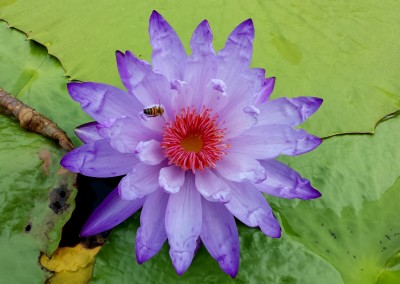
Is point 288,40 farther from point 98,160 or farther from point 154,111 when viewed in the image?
point 98,160

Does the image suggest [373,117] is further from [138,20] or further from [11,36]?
[11,36]

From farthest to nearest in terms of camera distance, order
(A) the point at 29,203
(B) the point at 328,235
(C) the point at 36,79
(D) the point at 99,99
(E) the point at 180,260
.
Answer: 1. (C) the point at 36,79
2. (B) the point at 328,235
3. (A) the point at 29,203
4. (D) the point at 99,99
5. (E) the point at 180,260

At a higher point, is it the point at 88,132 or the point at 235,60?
the point at 235,60

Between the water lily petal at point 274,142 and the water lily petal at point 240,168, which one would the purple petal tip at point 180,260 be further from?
the water lily petal at point 274,142

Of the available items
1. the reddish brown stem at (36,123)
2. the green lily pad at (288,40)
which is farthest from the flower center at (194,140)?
the green lily pad at (288,40)

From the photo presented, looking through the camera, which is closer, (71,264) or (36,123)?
(71,264)

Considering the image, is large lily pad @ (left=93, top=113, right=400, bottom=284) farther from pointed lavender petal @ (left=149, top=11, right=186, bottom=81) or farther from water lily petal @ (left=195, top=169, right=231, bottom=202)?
pointed lavender petal @ (left=149, top=11, right=186, bottom=81)

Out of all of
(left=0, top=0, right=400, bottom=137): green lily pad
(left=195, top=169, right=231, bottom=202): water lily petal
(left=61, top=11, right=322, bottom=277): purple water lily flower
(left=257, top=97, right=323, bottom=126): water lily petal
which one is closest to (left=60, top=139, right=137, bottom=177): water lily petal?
(left=61, top=11, right=322, bottom=277): purple water lily flower

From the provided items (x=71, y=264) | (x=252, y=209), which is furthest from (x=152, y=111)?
(x=71, y=264)
